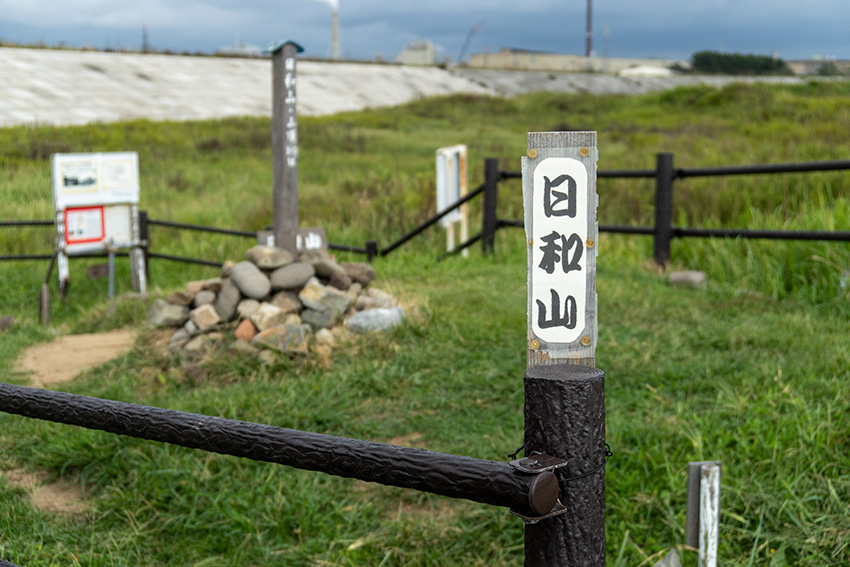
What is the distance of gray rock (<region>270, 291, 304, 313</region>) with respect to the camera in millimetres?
5117

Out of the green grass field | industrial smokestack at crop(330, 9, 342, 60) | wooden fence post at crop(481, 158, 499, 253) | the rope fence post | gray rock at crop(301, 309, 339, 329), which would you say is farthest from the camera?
industrial smokestack at crop(330, 9, 342, 60)

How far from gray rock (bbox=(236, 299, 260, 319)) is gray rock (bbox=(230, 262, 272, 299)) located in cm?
5

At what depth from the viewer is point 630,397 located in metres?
3.72

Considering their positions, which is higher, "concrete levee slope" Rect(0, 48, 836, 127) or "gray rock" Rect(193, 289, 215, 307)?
"concrete levee slope" Rect(0, 48, 836, 127)

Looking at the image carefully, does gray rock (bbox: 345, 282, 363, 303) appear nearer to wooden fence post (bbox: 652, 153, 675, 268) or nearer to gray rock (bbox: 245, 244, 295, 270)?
gray rock (bbox: 245, 244, 295, 270)

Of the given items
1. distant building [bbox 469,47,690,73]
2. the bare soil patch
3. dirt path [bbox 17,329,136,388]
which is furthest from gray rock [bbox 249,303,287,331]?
distant building [bbox 469,47,690,73]

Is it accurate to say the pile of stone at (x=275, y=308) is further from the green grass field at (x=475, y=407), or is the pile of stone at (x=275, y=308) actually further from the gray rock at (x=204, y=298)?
the green grass field at (x=475, y=407)

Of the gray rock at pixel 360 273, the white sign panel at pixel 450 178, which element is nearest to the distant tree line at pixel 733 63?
the white sign panel at pixel 450 178

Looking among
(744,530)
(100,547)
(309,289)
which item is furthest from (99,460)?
(744,530)

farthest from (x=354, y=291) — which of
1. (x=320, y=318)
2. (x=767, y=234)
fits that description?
(x=767, y=234)

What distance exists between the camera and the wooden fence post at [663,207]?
6449 millimetres

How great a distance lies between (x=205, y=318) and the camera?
5090 millimetres

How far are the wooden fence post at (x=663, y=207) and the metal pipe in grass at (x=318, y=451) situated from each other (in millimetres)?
5518

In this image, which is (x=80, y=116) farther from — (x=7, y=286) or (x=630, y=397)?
(x=630, y=397)
